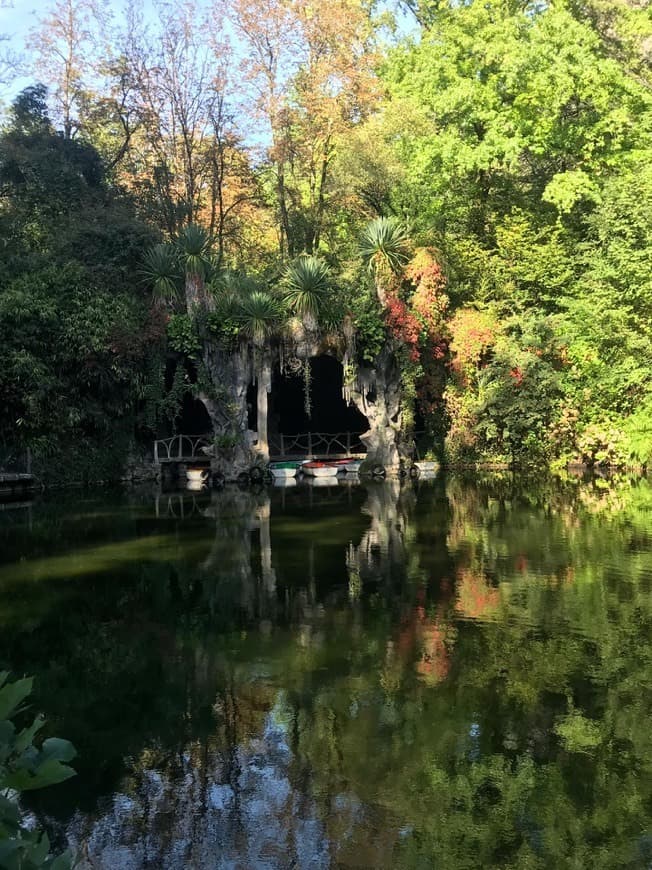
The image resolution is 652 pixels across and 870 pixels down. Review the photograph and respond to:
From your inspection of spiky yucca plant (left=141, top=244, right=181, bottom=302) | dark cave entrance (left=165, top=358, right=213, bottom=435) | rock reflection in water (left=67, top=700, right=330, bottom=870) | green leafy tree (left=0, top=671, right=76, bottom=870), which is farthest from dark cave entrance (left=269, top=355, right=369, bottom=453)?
green leafy tree (left=0, top=671, right=76, bottom=870)

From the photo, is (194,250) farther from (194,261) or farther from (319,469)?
(319,469)

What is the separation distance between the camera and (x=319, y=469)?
26.5m

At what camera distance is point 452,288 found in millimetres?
28594

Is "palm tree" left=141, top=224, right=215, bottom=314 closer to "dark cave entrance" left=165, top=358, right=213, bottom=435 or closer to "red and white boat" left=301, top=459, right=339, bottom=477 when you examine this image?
"dark cave entrance" left=165, top=358, right=213, bottom=435

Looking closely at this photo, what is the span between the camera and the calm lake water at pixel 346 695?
486 cm

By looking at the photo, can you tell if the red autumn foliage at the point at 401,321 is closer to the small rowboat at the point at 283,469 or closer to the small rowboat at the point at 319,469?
the small rowboat at the point at 319,469

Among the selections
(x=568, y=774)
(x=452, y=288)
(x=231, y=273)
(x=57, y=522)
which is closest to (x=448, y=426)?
(x=452, y=288)

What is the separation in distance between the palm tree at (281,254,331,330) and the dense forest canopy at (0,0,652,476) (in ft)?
0.25

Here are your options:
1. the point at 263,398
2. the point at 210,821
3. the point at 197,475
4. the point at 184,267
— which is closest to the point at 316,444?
the point at 263,398

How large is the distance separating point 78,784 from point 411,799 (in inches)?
90.5

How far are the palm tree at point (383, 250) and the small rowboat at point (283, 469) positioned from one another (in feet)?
19.9

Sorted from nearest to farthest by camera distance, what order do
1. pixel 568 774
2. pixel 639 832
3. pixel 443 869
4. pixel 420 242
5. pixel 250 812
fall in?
pixel 443 869, pixel 639 832, pixel 250 812, pixel 568 774, pixel 420 242

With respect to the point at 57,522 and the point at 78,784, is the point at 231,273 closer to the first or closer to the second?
the point at 57,522

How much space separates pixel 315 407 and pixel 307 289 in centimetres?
948
